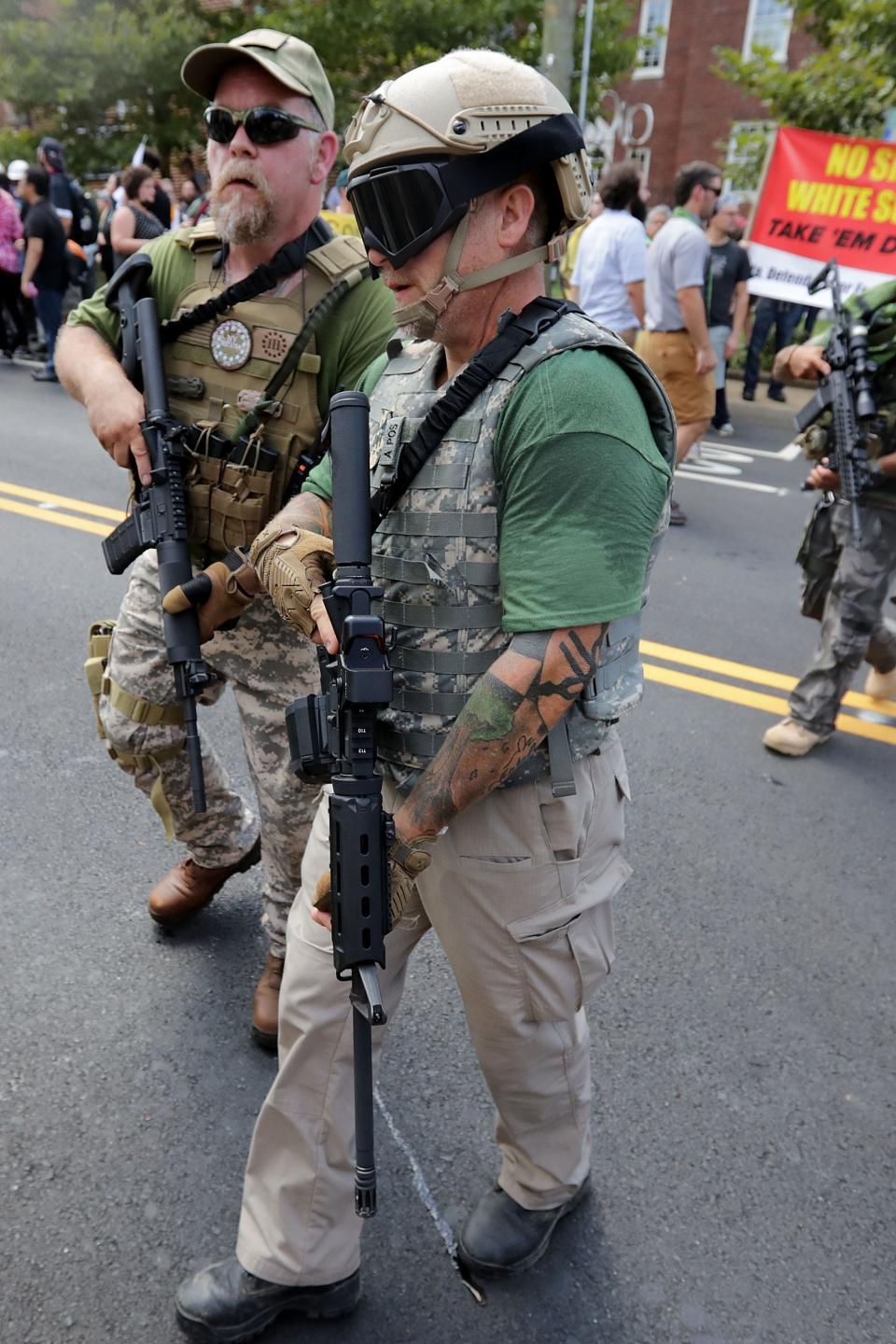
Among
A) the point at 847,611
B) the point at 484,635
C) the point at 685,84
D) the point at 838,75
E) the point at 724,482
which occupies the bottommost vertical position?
the point at 724,482

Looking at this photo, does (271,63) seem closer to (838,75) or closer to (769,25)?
(838,75)

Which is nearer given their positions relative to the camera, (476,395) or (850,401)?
(476,395)

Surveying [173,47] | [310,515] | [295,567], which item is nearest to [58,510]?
[310,515]

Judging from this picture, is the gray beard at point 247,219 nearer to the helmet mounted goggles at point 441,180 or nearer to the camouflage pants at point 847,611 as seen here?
the helmet mounted goggles at point 441,180

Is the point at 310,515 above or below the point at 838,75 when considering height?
below

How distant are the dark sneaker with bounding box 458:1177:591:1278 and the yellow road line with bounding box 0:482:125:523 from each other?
15.4 ft

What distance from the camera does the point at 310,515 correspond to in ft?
5.96

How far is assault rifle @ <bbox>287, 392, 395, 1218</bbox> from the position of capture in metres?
1.41

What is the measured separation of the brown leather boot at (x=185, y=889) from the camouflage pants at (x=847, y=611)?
87.5 inches

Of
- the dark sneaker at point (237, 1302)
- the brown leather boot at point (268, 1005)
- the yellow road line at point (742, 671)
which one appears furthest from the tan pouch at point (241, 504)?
the yellow road line at point (742, 671)

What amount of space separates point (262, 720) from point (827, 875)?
6.01 ft

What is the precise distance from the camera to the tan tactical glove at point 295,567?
5.49 ft

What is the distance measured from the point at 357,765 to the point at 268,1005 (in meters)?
1.17

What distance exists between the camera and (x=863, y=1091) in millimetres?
2369
